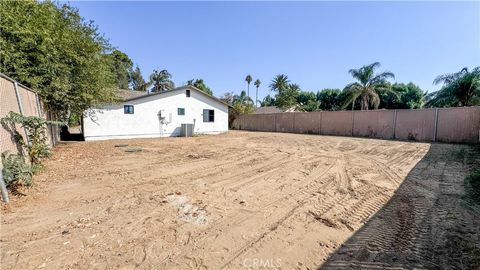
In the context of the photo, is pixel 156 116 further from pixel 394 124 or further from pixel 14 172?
pixel 394 124

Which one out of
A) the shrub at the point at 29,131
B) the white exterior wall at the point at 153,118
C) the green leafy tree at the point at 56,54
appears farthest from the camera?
the white exterior wall at the point at 153,118

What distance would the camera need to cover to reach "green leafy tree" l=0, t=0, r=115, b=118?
6.85 meters

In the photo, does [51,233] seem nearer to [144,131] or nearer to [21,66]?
[21,66]

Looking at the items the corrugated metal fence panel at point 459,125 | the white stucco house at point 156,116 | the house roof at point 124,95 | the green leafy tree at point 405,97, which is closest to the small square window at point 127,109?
the white stucco house at point 156,116

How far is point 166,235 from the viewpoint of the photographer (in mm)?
2746

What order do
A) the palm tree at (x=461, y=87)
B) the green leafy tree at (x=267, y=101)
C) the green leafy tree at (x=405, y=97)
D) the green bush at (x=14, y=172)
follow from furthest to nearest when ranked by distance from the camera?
the green leafy tree at (x=267, y=101)
the green leafy tree at (x=405, y=97)
the palm tree at (x=461, y=87)
the green bush at (x=14, y=172)

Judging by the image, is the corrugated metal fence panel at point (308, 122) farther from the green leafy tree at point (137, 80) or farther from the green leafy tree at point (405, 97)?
the green leafy tree at point (137, 80)

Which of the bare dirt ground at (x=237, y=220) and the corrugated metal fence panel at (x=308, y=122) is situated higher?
the corrugated metal fence panel at (x=308, y=122)

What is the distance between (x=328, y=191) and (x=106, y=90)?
36.0 ft

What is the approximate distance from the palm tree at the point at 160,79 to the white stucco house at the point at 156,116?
810 inches

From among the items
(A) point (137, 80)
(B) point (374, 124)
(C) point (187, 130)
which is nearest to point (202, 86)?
(A) point (137, 80)

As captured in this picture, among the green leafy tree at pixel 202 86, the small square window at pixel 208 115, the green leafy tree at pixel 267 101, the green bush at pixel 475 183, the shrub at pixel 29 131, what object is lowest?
the green bush at pixel 475 183

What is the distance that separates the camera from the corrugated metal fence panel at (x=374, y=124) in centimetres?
1418

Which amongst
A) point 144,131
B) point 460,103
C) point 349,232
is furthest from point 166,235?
point 460,103
